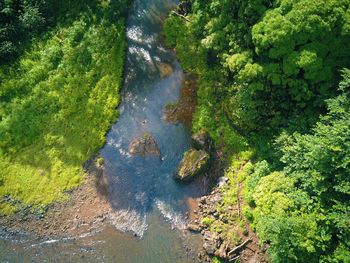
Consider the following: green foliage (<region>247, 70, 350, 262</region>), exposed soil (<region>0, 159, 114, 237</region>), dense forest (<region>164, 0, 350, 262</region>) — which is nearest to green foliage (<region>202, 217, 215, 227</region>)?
dense forest (<region>164, 0, 350, 262</region>)

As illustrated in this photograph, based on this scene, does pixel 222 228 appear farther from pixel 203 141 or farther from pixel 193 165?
pixel 203 141

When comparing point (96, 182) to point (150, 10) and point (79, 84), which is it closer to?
point (79, 84)

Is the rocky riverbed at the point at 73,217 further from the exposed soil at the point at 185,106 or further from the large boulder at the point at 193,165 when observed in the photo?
the exposed soil at the point at 185,106

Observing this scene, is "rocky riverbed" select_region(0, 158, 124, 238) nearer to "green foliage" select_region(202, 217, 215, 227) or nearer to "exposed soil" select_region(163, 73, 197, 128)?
"green foliage" select_region(202, 217, 215, 227)

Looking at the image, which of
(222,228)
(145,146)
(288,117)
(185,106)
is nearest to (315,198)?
(288,117)

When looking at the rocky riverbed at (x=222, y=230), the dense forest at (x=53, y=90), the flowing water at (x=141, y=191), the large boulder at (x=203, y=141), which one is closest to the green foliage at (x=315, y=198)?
the rocky riverbed at (x=222, y=230)

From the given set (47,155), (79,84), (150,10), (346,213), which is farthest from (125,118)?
(346,213)
